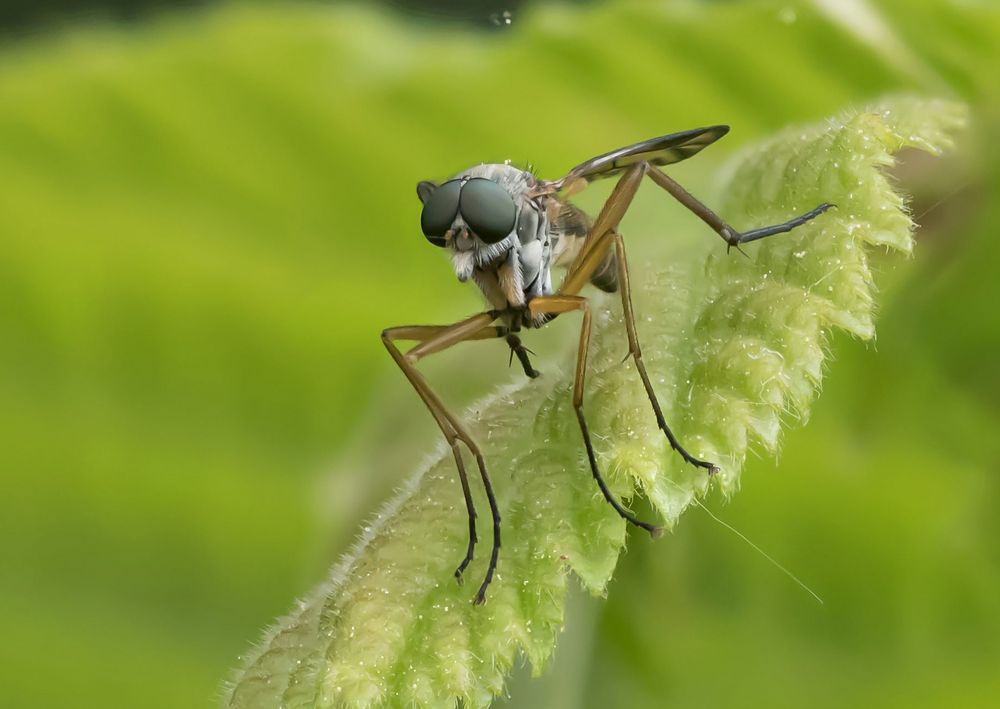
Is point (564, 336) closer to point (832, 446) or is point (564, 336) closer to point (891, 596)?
point (832, 446)

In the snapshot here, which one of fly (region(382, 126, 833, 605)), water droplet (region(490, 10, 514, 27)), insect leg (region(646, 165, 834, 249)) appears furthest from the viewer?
water droplet (region(490, 10, 514, 27))

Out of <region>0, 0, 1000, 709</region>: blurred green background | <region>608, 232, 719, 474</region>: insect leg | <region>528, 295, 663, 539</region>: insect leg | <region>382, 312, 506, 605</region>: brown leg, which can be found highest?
<region>608, 232, 719, 474</region>: insect leg

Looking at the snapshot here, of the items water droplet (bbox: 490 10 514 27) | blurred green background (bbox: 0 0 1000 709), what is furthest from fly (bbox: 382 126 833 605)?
water droplet (bbox: 490 10 514 27)

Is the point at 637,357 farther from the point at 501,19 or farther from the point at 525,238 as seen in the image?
the point at 501,19

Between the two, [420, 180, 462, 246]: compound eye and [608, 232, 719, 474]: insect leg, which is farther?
[420, 180, 462, 246]: compound eye

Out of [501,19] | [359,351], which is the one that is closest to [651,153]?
[359,351]

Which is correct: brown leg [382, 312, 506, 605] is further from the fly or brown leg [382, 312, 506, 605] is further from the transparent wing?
the transparent wing

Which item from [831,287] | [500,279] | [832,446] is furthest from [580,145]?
[831,287]
